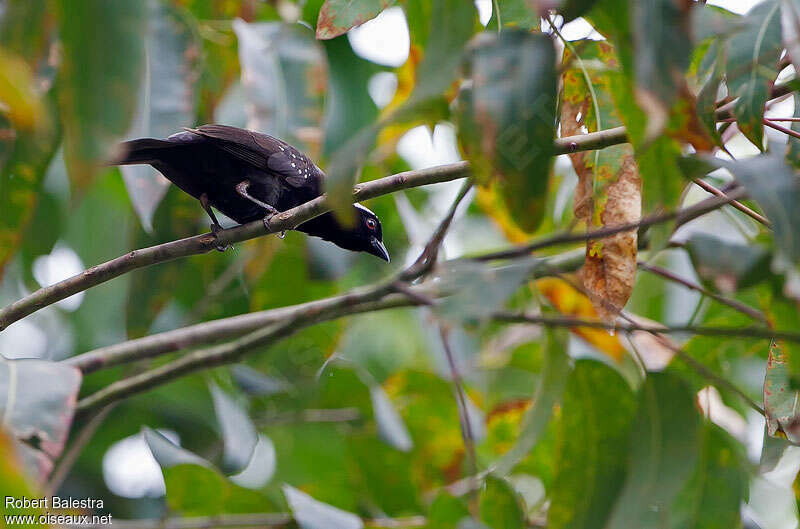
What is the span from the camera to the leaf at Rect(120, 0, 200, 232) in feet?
10.4

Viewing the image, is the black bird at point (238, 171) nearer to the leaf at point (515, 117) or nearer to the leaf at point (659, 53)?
the leaf at point (515, 117)

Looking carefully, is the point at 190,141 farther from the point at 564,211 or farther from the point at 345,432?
the point at 564,211

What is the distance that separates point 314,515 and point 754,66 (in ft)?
6.87

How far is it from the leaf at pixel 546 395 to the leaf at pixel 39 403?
1372 millimetres

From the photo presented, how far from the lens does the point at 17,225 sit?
2.79 metres

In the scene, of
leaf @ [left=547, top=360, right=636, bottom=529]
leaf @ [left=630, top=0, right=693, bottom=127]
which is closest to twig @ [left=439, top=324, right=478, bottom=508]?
leaf @ [left=547, top=360, right=636, bottom=529]

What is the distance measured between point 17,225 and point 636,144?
6.46ft

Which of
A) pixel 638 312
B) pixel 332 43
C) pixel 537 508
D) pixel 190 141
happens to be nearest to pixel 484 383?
pixel 638 312

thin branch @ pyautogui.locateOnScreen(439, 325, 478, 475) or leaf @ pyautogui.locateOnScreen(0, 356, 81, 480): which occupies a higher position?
leaf @ pyautogui.locateOnScreen(0, 356, 81, 480)

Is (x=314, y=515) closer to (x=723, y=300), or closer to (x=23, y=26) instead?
(x=723, y=300)

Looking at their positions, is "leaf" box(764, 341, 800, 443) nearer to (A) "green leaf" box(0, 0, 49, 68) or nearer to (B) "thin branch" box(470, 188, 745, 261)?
(B) "thin branch" box(470, 188, 745, 261)

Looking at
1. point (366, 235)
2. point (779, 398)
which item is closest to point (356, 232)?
point (366, 235)

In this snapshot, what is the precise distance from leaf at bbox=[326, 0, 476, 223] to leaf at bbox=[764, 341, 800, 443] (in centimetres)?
139

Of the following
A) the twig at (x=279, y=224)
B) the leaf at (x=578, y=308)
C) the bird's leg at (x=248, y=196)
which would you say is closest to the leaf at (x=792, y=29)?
the twig at (x=279, y=224)
